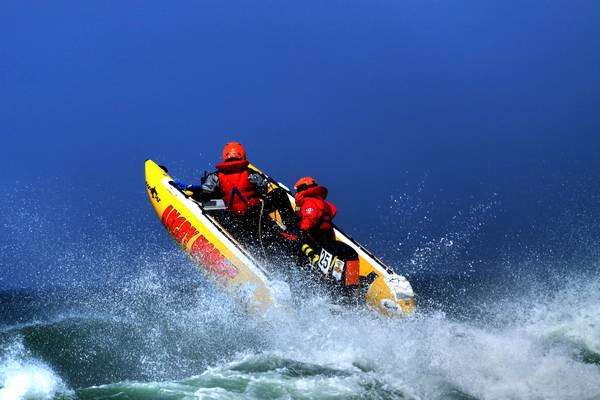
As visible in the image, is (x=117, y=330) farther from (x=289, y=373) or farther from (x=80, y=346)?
(x=289, y=373)

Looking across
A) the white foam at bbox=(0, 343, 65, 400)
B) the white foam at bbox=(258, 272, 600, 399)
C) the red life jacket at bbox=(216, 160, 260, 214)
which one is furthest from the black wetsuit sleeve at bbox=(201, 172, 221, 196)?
the white foam at bbox=(0, 343, 65, 400)

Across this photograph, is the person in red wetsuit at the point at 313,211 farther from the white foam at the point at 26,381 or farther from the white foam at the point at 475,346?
the white foam at the point at 26,381

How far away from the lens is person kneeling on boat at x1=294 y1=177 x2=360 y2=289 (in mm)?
5773

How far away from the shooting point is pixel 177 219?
7336 millimetres

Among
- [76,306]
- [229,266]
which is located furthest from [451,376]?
[76,306]

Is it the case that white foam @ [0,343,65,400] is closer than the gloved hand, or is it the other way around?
white foam @ [0,343,65,400]

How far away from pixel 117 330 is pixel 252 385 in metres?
2.76

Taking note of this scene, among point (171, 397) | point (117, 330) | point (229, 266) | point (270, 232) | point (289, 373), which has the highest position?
point (270, 232)

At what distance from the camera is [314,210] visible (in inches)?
235

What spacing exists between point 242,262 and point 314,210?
2.88 feet

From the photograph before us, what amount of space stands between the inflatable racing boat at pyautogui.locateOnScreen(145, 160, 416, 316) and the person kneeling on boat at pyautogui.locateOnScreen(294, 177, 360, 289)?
0.02 m

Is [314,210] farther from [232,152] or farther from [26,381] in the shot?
[26,381]

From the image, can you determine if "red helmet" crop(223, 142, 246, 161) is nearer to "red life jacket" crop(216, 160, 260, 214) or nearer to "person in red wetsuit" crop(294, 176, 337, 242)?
"red life jacket" crop(216, 160, 260, 214)

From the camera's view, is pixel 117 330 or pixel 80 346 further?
pixel 117 330
